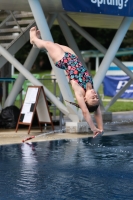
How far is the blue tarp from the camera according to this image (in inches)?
551

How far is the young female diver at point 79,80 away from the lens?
8.09 meters

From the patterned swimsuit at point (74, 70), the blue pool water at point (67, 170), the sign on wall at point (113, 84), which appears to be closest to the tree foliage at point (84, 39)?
the sign on wall at point (113, 84)

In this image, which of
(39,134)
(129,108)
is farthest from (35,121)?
(129,108)

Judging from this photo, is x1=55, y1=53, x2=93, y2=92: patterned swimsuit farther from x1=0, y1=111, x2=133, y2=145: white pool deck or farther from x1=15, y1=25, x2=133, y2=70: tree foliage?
x1=15, y1=25, x2=133, y2=70: tree foliage

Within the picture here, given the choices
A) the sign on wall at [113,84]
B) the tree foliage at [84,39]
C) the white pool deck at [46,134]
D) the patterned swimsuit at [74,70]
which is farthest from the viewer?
the tree foliage at [84,39]

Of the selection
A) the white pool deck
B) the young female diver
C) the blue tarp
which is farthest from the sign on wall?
the young female diver

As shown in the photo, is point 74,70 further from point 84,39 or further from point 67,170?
point 84,39

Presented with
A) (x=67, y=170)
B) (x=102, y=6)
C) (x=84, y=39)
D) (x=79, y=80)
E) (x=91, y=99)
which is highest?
(x=84, y=39)

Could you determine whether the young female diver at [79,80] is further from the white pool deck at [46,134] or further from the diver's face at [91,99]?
the white pool deck at [46,134]

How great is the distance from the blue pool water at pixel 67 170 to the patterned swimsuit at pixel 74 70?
143 centimetres

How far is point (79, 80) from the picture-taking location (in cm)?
870

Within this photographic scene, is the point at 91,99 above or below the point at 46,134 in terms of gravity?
above

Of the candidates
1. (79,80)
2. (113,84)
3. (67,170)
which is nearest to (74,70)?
(79,80)

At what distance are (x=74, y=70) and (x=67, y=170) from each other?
164 cm
